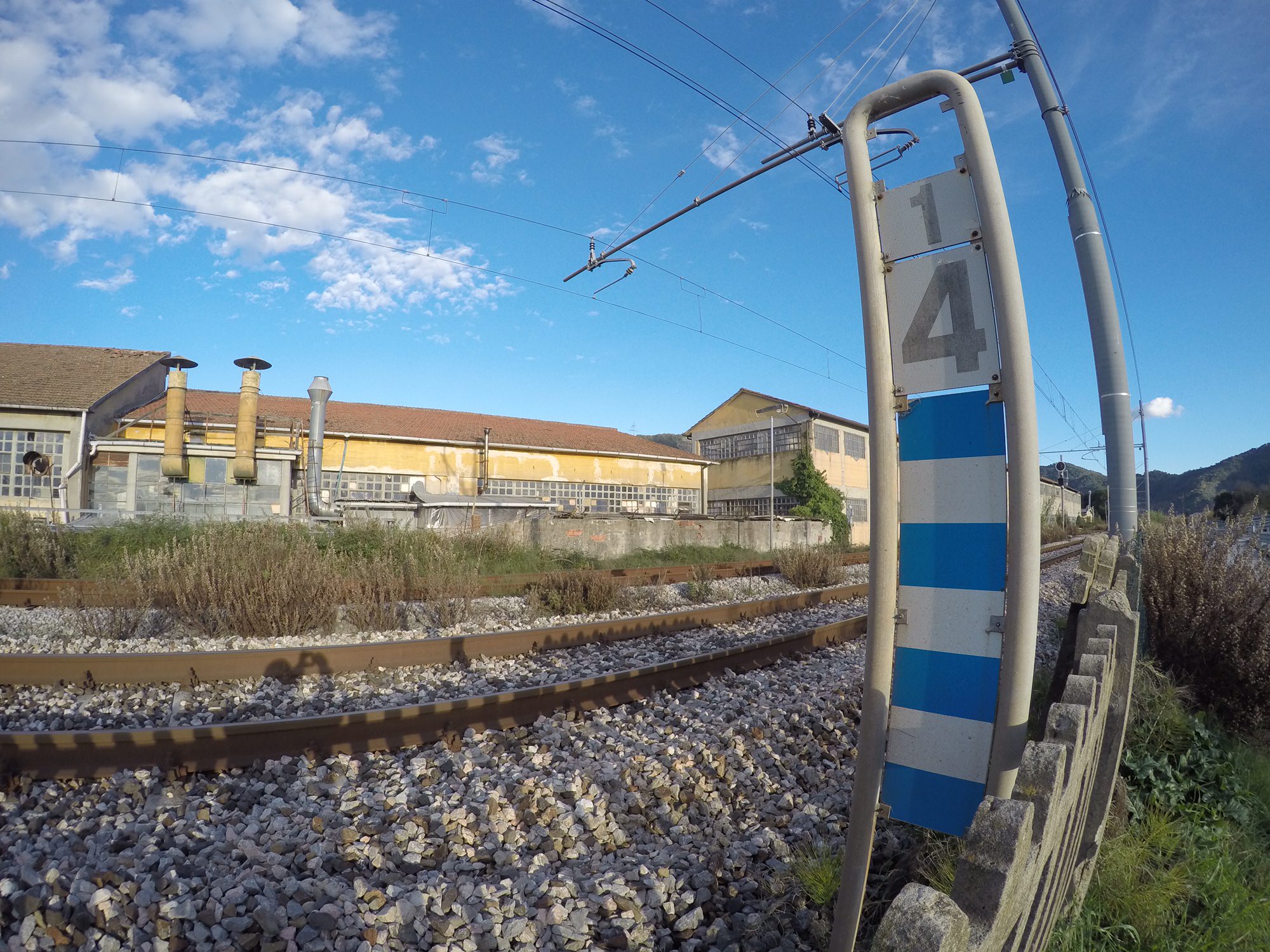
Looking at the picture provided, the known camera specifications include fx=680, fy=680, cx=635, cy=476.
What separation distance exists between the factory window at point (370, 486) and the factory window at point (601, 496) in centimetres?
347

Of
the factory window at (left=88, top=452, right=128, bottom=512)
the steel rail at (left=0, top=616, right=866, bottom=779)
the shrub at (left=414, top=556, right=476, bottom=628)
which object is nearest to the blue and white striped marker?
the steel rail at (left=0, top=616, right=866, bottom=779)

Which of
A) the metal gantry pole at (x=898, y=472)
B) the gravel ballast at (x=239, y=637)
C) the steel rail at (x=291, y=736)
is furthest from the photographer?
the gravel ballast at (x=239, y=637)

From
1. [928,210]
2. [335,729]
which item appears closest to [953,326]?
[928,210]

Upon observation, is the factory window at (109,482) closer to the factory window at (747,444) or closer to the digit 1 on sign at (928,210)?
the digit 1 on sign at (928,210)

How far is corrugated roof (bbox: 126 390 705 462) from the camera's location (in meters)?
26.5

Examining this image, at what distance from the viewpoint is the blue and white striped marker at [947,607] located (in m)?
1.79

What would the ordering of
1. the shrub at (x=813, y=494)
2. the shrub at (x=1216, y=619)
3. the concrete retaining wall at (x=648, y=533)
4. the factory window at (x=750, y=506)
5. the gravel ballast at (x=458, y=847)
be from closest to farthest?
the gravel ballast at (x=458, y=847)
the shrub at (x=1216, y=619)
the concrete retaining wall at (x=648, y=533)
the shrub at (x=813, y=494)
the factory window at (x=750, y=506)

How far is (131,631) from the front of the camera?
7.33 m

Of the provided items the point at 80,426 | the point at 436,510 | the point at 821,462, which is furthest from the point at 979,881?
Answer: the point at 821,462

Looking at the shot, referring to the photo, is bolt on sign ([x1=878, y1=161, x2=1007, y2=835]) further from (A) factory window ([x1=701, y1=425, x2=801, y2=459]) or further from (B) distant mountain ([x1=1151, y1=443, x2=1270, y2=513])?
(B) distant mountain ([x1=1151, y1=443, x2=1270, y2=513])

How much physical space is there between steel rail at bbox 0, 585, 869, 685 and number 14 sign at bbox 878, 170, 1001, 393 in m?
5.46

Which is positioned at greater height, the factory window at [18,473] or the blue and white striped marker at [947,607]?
the factory window at [18,473]

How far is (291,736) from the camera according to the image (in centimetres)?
396

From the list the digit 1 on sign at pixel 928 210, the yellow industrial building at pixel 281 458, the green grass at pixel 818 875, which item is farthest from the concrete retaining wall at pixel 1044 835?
the yellow industrial building at pixel 281 458
